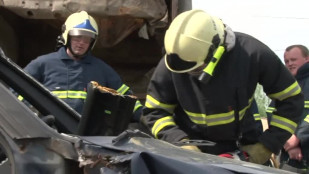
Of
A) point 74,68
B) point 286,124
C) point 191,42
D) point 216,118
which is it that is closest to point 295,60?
point 286,124

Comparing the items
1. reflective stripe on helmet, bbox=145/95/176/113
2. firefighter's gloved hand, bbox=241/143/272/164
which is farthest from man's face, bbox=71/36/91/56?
firefighter's gloved hand, bbox=241/143/272/164

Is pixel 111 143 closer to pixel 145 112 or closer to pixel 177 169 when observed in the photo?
pixel 177 169

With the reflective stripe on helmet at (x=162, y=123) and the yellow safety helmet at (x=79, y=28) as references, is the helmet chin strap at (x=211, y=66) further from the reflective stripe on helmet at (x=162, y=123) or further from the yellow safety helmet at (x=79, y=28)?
the yellow safety helmet at (x=79, y=28)

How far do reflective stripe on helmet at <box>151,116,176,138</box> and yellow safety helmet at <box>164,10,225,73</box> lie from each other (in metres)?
0.38

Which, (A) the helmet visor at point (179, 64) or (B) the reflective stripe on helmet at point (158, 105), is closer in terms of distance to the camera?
(A) the helmet visor at point (179, 64)

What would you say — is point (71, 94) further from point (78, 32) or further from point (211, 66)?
point (211, 66)

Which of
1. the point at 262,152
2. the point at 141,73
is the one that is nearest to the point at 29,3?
the point at 141,73

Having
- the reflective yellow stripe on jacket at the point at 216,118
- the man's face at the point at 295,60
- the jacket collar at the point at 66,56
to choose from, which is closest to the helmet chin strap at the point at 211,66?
the reflective yellow stripe on jacket at the point at 216,118

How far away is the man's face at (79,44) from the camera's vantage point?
427 cm

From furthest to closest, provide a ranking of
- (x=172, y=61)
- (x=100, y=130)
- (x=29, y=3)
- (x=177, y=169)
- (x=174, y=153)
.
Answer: (x=29, y=3), (x=172, y=61), (x=100, y=130), (x=174, y=153), (x=177, y=169)

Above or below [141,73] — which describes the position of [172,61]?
above

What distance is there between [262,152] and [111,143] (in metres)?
1.83

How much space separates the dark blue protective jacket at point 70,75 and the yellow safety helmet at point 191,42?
100 centimetres

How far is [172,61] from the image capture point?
331 centimetres
